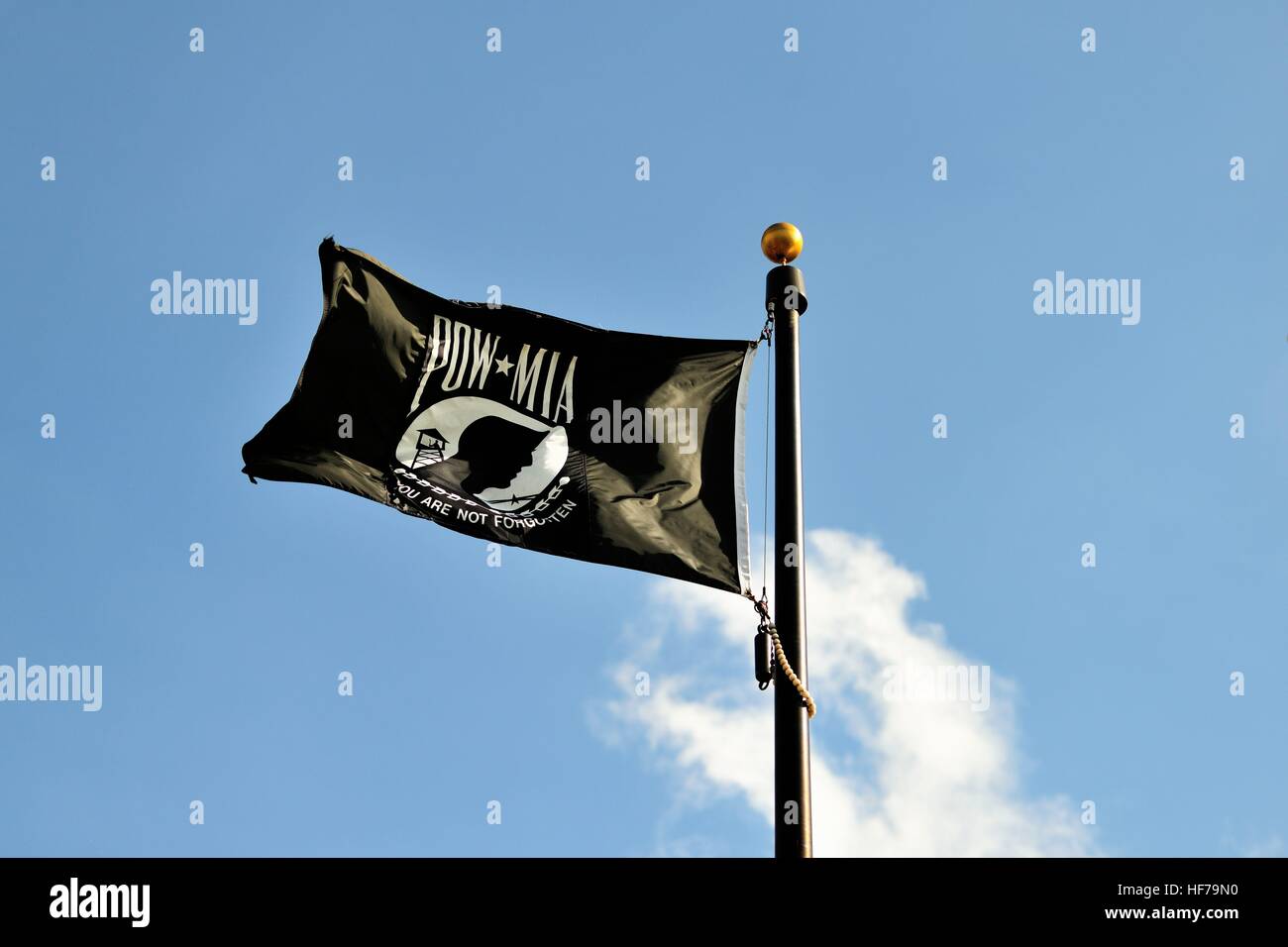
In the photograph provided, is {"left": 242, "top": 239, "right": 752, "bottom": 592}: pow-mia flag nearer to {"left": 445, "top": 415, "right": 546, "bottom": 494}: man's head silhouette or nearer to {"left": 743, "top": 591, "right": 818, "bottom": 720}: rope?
{"left": 445, "top": 415, "right": 546, "bottom": 494}: man's head silhouette

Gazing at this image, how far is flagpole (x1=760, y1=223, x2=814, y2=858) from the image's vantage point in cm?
680

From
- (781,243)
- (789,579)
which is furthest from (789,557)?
(781,243)

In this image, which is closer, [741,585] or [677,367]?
[741,585]

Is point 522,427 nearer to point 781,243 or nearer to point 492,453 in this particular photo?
point 492,453

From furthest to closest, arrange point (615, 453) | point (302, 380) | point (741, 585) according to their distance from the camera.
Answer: point (302, 380) → point (615, 453) → point (741, 585)

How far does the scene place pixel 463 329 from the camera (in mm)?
9711

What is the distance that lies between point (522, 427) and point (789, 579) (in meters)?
2.57

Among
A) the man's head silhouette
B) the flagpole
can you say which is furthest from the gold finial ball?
the man's head silhouette

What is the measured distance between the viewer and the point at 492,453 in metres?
9.23

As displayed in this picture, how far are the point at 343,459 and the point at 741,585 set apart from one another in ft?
9.25
